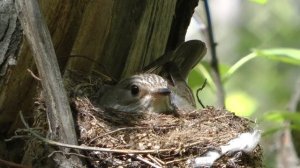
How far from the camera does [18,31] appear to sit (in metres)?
4.01

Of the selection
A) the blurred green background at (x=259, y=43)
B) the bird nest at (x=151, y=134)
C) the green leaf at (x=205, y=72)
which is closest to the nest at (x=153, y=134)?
the bird nest at (x=151, y=134)

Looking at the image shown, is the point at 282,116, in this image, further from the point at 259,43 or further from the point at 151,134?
the point at 259,43

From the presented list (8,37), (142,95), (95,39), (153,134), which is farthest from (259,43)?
(8,37)

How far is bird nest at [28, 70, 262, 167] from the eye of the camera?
3.71 meters

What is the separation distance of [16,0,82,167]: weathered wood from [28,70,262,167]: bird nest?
18 centimetres

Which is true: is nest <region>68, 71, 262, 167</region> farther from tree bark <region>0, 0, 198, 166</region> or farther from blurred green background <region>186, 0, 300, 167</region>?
blurred green background <region>186, 0, 300, 167</region>

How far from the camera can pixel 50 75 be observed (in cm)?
358

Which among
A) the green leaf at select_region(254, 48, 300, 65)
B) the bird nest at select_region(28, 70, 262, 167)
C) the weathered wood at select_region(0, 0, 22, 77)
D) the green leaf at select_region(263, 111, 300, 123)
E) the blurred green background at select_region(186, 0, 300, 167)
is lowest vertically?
the bird nest at select_region(28, 70, 262, 167)

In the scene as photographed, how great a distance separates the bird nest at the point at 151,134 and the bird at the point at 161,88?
253 millimetres

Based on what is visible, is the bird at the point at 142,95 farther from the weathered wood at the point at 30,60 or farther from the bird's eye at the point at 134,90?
the weathered wood at the point at 30,60

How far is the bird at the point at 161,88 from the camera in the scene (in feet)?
15.8

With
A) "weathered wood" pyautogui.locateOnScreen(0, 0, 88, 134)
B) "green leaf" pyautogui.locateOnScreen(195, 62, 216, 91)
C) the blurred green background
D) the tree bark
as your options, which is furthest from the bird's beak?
the blurred green background

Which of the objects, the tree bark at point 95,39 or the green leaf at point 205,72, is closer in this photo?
the tree bark at point 95,39

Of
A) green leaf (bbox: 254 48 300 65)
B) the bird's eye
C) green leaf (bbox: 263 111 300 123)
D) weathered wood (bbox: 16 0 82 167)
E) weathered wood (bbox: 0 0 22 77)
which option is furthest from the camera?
green leaf (bbox: 263 111 300 123)
